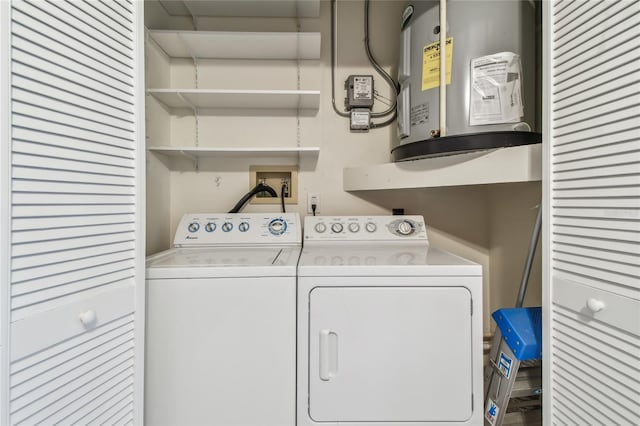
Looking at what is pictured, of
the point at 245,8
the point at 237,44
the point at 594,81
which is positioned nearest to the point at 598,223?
the point at 594,81

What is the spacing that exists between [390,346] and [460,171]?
2.69ft

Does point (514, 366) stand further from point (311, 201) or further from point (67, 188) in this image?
point (67, 188)

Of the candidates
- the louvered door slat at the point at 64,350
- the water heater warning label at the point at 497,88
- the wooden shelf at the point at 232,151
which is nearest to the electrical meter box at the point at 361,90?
the wooden shelf at the point at 232,151

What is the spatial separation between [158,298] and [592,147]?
1.42 m

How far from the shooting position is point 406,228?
1738 millimetres

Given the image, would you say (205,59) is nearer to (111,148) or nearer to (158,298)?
(111,148)

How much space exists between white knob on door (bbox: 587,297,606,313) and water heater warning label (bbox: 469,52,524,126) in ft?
2.55

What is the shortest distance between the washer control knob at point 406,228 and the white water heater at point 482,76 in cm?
43

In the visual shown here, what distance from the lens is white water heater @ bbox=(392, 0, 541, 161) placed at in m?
1.31

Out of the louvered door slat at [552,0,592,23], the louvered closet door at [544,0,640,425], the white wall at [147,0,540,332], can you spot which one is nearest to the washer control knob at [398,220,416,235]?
the white wall at [147,0,540,332]

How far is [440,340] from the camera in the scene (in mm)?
1109

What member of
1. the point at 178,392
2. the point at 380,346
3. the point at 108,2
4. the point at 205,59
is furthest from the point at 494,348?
the point at 205,59

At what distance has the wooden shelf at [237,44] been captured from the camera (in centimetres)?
166

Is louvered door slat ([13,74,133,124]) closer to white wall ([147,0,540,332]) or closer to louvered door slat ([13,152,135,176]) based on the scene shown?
louvered door slat ([13,152,135,176])
